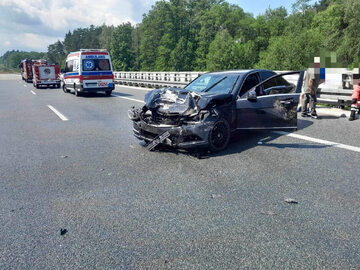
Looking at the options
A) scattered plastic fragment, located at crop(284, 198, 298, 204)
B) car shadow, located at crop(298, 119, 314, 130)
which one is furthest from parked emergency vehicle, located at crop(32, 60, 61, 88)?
scattered plastic fragment, located at crop(284, 198, 298, 204)

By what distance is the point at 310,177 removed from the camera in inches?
174

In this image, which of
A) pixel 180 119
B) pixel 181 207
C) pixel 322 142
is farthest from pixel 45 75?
pixel 181 207

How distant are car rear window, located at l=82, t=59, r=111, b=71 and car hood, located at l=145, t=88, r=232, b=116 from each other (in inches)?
500

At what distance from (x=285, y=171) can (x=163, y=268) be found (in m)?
2.78

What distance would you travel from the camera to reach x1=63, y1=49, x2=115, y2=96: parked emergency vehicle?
17.8m

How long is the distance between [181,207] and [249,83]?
3729 millimetres

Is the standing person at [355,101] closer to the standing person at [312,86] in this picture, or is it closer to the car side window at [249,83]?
the standing person at [312,86]

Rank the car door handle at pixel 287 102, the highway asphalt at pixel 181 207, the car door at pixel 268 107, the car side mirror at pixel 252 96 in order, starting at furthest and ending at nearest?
the car door handle at pixel 287 102 < the car door at pixel 268 107 < the car side mirror at pixel 252 96 < the highway asphalt at pixel 181 207

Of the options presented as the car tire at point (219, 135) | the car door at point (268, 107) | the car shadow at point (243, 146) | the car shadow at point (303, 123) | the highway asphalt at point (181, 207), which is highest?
the car door at point (268, 107)

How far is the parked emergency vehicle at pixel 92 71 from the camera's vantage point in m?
17.8

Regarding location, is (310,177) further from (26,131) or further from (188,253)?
(26,131)

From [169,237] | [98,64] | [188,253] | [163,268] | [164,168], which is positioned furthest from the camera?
[98,64]

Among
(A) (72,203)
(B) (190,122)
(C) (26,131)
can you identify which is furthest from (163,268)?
(C) (26,131)

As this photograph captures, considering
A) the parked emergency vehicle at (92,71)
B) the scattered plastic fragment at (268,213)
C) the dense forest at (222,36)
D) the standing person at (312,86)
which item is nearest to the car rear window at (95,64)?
the parked emergency vehicle at (92,71)
